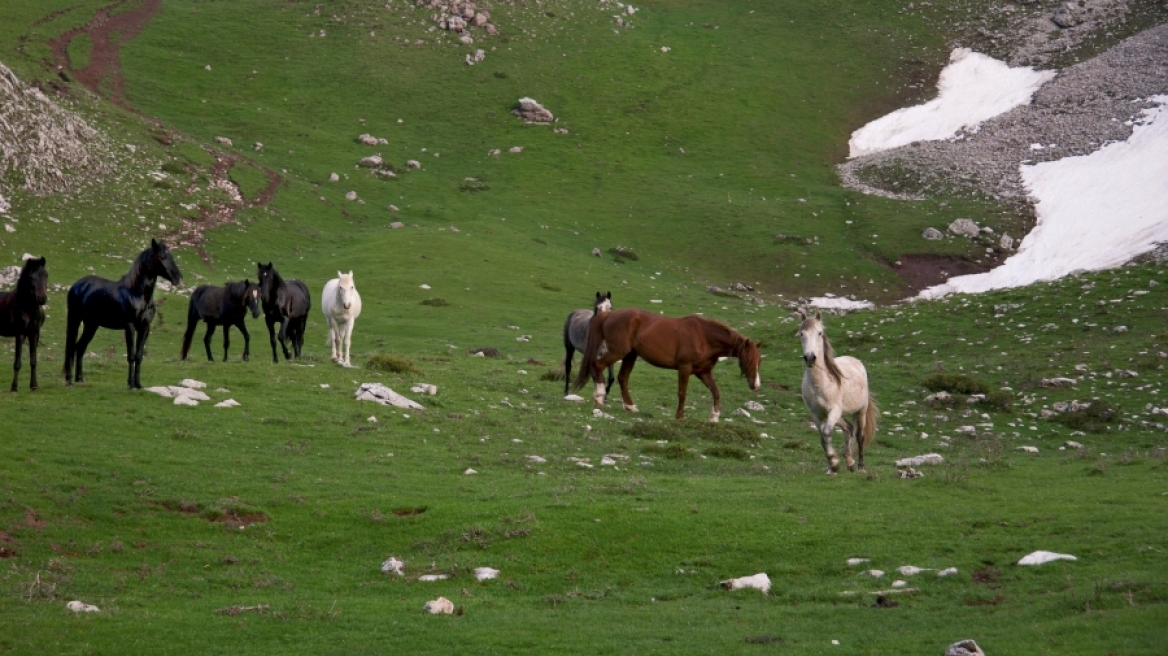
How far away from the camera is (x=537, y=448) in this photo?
21.5m

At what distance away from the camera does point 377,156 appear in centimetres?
7388

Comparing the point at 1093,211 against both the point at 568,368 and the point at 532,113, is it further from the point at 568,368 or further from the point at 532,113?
the point at 568,368

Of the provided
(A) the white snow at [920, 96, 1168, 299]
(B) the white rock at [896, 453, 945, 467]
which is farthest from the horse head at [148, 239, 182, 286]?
(A) the white snow at [920, 96, 1168, 299]

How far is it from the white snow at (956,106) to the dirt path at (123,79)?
158ft

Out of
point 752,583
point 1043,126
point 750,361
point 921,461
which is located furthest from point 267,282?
point 1043,126

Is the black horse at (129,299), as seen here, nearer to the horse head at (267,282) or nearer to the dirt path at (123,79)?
the horse head at (267,282)

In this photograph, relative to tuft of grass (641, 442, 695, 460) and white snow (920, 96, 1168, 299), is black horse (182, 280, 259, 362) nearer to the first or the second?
tuft of grass (641, 442, 695, 460)

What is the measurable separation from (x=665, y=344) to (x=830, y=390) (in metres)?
7.22

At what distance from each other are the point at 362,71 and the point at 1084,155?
183 ft

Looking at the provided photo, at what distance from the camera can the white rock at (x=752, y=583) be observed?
13531 millimetres

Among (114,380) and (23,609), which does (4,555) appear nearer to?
(23,609)

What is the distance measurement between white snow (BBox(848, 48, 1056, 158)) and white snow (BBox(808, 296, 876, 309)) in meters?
30.6

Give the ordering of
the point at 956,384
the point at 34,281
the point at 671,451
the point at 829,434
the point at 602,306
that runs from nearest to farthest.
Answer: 1. the point at 829,434
2. the point at 34,281
3. the point at 671,451
4. the point at 602,306
5. the point at 956,384

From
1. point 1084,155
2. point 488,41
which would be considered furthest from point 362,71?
point 1084,155
